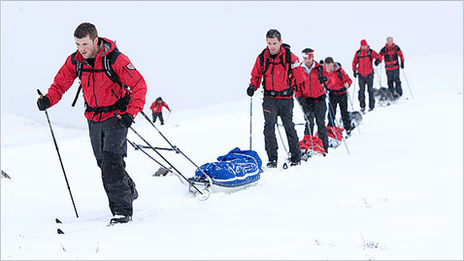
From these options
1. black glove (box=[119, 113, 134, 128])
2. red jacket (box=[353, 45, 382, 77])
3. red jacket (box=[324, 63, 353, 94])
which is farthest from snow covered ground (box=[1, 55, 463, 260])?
red jacket (box=[353, 45, 382, 77])

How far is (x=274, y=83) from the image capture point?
6.99 m

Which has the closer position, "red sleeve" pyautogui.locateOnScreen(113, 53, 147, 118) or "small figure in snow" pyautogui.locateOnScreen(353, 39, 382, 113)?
"red sleeve" pyautogui.locateOnScreen(113, 53, 147, 118)

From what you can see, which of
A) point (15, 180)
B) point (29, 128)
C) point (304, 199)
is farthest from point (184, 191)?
point (29, 128)

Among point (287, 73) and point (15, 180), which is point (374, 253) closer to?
point (287, 73)

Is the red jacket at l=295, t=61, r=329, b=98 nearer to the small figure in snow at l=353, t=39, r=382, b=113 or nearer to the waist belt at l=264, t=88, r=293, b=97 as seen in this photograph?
the waist belt at l=264, t=88, r=293, b=97

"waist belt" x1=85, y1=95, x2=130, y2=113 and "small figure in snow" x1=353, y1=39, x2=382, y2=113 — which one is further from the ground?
"waist belt" x1=85, y1=95, x2=130, y2=113

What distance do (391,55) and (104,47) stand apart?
47.6ft

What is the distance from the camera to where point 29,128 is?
3584cm

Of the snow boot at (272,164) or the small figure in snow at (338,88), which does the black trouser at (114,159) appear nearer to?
the snow boot at (272,164)

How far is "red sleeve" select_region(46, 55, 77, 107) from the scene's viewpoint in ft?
14.8

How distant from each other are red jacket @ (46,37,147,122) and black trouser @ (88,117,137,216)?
0.12m

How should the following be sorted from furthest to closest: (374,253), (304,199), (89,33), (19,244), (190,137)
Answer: (190,137) < (304,199) < (89,33) < (19,244) < (374,253)

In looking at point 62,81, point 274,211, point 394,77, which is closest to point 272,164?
point 274,211

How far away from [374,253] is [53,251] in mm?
2513
